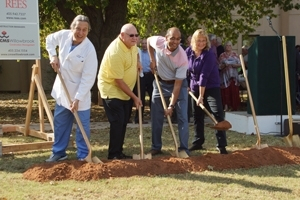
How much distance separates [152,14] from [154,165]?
12.9m

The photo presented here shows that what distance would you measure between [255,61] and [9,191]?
574cm

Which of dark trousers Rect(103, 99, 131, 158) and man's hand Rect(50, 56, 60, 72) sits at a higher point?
man's hand Rect(50, 56, 60, 72)

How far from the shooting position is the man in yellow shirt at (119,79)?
22.3 ft

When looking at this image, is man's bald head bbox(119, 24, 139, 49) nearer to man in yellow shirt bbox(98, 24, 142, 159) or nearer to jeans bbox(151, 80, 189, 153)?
man in yellow shirt bbox(98, 24, 142, 159)

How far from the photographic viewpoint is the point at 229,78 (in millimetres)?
13148

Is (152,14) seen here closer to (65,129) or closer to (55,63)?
(65,129)

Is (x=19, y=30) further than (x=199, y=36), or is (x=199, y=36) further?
(x=19, y=30)

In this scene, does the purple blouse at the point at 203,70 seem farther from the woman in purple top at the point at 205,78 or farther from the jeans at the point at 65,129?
the jeans at the point at 65,129

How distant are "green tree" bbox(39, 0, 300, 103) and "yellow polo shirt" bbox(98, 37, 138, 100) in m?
5.57

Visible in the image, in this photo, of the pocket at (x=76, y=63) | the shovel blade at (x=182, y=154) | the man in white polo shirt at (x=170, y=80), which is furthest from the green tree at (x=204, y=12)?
the pocket at (x=76, y=63)

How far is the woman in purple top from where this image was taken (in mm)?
7469

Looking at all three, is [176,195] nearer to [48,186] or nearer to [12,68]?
[48,186]

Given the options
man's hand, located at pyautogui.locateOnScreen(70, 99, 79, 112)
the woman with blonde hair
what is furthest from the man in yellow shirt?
the woman with blonde hair

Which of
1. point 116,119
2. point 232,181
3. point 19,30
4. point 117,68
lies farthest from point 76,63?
point 232,181
